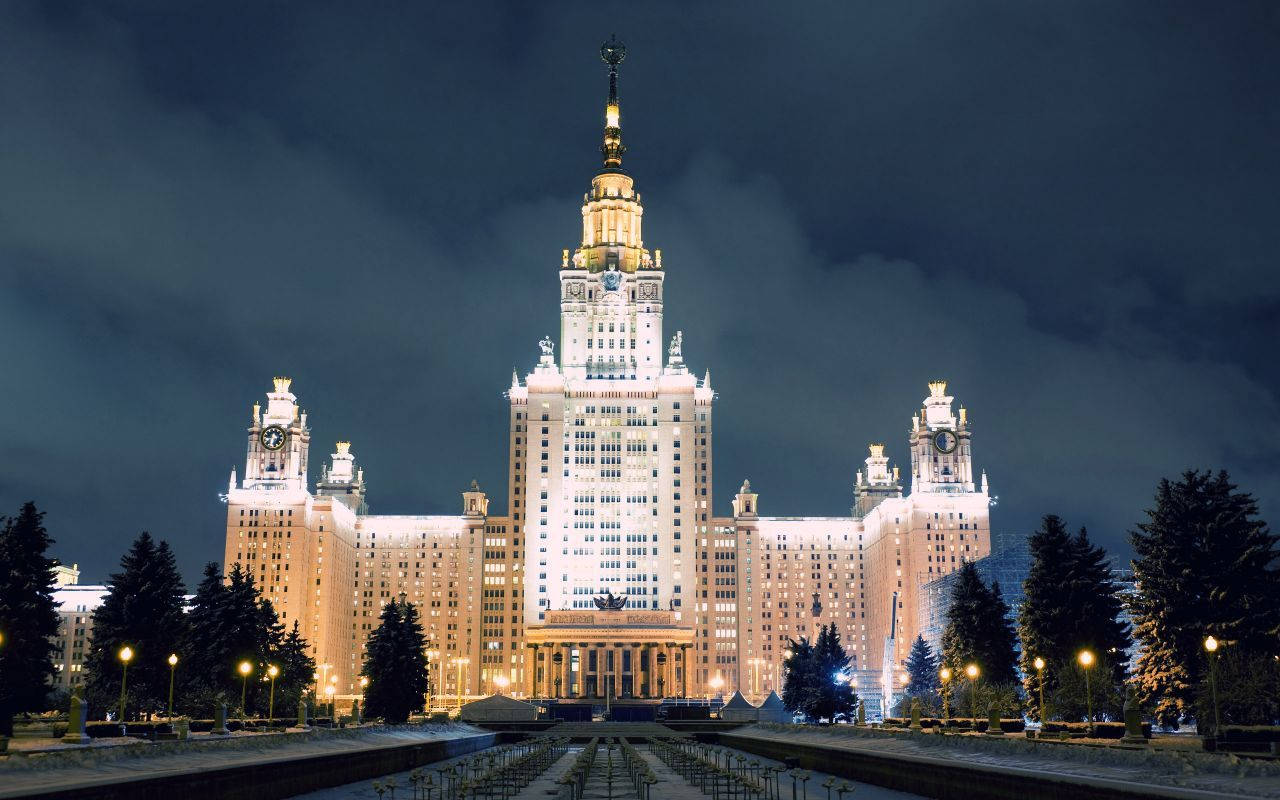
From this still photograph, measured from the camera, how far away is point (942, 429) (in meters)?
198

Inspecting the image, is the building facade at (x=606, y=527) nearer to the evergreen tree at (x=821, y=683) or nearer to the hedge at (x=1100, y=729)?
the evergreen tree at (x=821, y=683)

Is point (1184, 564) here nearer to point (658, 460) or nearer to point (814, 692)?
point (814, 692)

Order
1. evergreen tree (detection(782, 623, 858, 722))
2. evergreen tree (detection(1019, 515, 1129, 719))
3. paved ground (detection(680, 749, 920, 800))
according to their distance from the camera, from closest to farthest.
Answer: paved ground (detection(680, 749, 920, 800)) < evergreen tree (detection(1019, 515, 1129, 719)) < evergreen tree (detection(782, 623, 858, 722))

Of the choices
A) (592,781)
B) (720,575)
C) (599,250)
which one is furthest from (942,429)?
(592,781)

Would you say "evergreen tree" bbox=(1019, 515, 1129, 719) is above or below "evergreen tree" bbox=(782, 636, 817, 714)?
above

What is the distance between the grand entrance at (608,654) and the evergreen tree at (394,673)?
252 ft

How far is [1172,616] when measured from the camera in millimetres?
51812

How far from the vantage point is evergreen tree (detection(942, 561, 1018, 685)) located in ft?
247

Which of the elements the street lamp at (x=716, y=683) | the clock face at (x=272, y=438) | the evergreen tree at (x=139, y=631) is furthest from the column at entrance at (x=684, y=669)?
the evergreen tree at (x=139, y=631)

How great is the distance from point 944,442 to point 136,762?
591ft

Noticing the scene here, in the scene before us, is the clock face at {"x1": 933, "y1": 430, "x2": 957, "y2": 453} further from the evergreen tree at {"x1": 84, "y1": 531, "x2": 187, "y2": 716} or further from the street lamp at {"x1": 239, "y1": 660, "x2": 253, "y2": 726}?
the evergreen tree at {"x1": 84, "y1": 531, "x2": 187, "y2": 716}

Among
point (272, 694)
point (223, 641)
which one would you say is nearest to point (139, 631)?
point (223, 641)

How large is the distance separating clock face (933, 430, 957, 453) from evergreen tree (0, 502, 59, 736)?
157 metres

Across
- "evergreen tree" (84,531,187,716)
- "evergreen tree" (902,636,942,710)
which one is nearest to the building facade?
"evergreen tree" (902,636,942,710)
